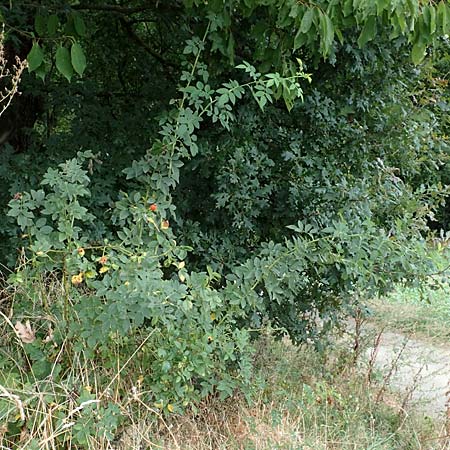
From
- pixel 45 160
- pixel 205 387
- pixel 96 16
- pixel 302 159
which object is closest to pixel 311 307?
pixel 302 159

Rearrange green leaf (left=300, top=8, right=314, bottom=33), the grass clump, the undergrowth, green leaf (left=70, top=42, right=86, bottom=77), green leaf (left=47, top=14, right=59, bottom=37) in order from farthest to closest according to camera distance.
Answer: the grass clump < green leaf (left=47, top=14, right=59, bottom=37) < green leaf (left=70, top=42, right=86, bottom=77) < green leaf (left=300, top=8, right=314, bottom=33) < the undergrowth

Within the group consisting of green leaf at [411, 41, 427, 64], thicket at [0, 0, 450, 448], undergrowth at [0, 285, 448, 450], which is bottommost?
undergrowth at [0, 285, 448, 450]

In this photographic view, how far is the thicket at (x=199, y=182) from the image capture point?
2.86 metres

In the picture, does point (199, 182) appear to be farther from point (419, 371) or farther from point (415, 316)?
point (415, 316)

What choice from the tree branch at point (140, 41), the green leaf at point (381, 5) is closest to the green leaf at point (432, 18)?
the green leaf at point (381, 5)

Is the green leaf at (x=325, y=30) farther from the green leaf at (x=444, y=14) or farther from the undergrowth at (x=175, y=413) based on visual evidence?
the undergrowth at (x=175, y=413)

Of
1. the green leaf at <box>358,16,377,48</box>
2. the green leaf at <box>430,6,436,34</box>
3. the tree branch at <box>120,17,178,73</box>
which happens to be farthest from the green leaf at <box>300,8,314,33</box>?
the tree branch at <box>120,17,178,73</box>

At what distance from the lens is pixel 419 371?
428 cm

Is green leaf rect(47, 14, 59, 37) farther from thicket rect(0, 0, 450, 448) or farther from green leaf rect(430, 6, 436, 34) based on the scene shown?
green leaf rect(430, 6, 436, 34)

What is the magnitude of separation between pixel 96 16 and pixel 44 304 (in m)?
2.36

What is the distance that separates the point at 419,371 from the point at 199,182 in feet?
6.26

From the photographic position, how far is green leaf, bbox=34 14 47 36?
10.8ft

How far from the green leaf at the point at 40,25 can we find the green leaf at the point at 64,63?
0.39 meters

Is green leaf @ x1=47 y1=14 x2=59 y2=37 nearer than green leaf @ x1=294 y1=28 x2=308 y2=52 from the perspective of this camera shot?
No
